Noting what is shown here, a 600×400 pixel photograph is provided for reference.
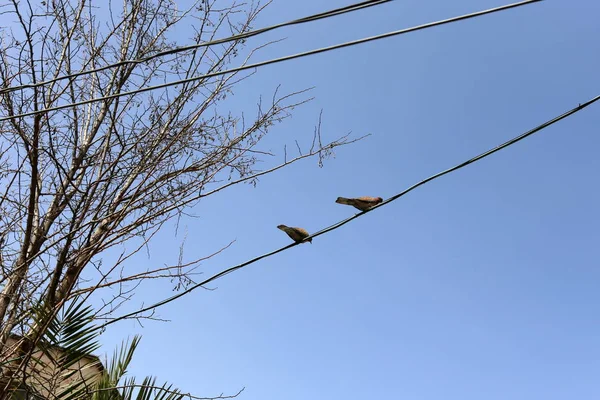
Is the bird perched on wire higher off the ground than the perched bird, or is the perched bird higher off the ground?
the perched bird

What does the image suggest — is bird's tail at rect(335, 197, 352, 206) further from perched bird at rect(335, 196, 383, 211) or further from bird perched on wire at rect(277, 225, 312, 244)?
bird perched on wire at rect(277, 225, 312, 244)

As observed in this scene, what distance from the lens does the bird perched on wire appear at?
261 centimetres

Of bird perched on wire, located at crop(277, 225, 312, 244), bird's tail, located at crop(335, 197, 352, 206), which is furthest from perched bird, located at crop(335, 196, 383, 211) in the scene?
bird perched on wire, located at crop(277, 225, 312, 244)

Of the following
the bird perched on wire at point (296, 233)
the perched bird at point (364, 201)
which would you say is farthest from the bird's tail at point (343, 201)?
the bird perched on wire at point (296, 233)

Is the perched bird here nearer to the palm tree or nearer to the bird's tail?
the bird's tail

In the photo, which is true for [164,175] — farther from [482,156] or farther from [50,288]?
[482,156]

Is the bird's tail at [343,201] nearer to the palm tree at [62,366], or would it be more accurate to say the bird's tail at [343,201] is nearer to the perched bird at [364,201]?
the perched bird at [364,201]

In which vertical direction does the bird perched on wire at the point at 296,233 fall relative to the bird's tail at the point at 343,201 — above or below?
below

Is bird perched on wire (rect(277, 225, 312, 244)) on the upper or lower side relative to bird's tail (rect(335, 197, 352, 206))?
lower

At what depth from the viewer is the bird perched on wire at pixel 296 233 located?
2.61 m

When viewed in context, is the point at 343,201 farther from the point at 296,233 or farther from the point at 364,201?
the point at 296,233

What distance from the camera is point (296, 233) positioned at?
8.63 ft

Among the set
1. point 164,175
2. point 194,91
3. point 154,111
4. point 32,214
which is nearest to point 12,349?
point 32,214

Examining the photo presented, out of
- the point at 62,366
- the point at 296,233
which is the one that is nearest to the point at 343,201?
the point at 296,233
